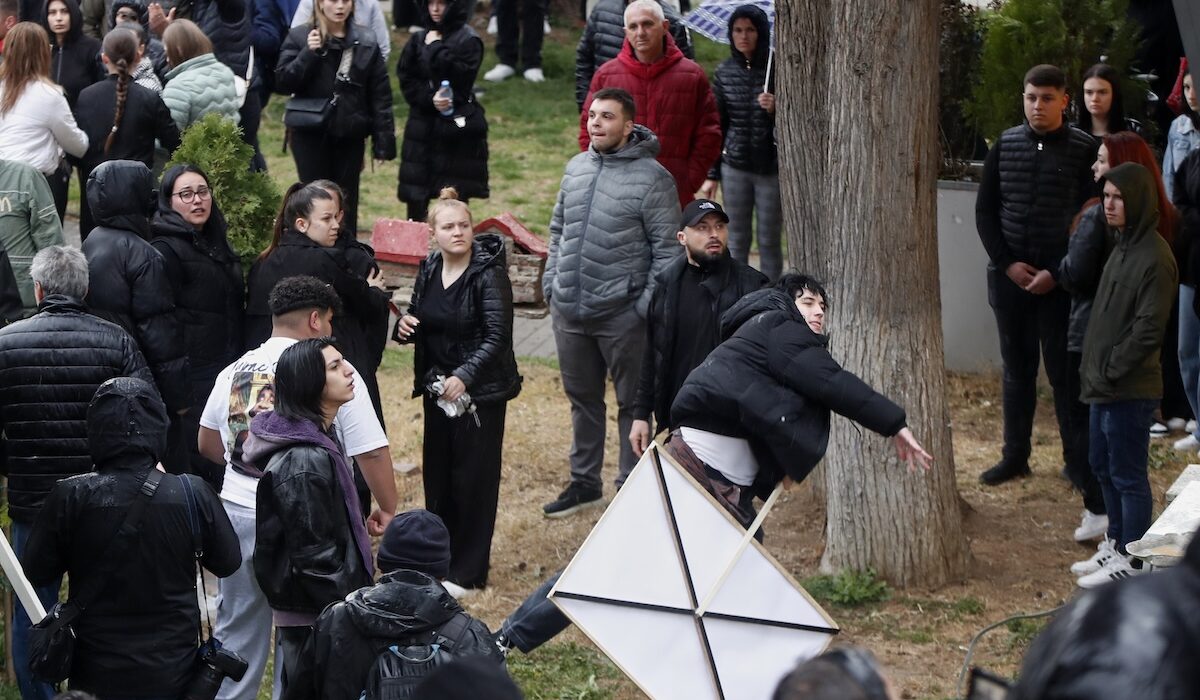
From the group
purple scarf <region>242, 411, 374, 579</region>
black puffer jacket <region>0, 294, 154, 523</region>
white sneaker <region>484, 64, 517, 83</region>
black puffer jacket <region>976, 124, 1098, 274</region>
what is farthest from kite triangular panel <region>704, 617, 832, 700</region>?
white sneaker <region>484, 64, 517, 83</region>

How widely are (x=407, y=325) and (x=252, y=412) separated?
1438 mm

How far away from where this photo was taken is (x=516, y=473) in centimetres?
840

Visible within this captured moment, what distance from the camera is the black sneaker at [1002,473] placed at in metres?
8.04

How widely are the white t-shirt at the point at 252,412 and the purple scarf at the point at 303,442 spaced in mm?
404

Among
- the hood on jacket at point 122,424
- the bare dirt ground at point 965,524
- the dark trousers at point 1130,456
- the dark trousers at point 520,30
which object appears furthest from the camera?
the dark trousers at point 520,30

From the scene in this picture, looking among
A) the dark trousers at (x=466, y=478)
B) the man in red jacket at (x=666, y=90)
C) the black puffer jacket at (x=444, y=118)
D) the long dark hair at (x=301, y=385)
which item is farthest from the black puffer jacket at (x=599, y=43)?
the long dark hair at (x=301, y=385)

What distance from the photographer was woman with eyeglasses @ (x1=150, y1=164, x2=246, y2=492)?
21.4ft

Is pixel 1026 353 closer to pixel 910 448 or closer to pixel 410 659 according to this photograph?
pixel 910 448

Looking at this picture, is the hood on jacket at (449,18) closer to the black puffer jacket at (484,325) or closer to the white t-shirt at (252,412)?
the black puffer jacket at (484,325)

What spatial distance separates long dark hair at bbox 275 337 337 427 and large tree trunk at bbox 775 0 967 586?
2534 millimetres

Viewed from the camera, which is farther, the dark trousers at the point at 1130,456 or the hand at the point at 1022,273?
the hand at the point at 1022,273

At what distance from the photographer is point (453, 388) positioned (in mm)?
6566

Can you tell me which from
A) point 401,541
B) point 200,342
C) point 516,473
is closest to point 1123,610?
point 401,541

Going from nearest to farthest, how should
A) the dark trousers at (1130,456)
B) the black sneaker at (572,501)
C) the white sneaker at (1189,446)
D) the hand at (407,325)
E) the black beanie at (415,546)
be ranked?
the black beanie at (415,546) → the dark trousers at (1130,456) → the hand at (407,325) → the black sneaker at (572,501) → the white sneaker at (1189,446)
